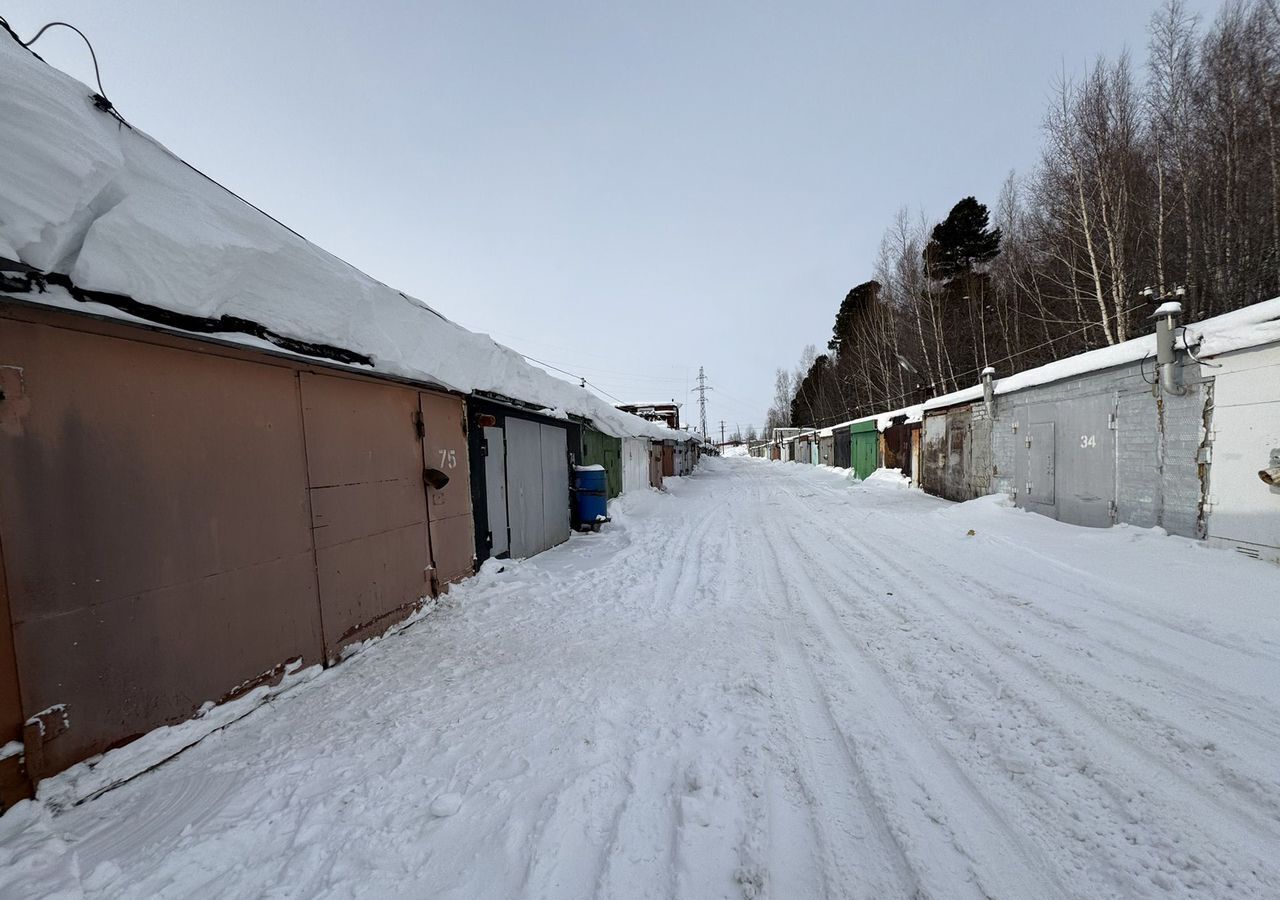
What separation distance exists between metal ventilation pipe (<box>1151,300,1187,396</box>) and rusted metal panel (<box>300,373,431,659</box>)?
9.90 m

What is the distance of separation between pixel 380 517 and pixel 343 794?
2.74 meters

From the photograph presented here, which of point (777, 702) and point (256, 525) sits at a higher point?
point (256, 525)

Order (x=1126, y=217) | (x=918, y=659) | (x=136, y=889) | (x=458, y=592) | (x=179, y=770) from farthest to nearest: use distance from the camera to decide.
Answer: (x=1126, y=217) < (x=458, y=592) < (x=918, y=659) < (x=179, y=770) < (x=136, y=889)

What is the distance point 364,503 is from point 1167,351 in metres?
10.5

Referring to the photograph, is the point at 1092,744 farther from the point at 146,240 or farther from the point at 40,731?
the point at 146,240

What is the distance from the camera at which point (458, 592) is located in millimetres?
5816

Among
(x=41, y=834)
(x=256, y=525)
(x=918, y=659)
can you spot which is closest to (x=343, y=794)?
(x=41, y=834)

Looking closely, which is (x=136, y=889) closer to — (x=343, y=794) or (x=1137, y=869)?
(x=343, y=794)

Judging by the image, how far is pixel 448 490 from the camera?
587 centimetres

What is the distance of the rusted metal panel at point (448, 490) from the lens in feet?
18.2

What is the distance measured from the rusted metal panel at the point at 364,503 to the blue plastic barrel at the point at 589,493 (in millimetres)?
4940

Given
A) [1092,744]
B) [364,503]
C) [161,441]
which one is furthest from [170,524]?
[1092,744]

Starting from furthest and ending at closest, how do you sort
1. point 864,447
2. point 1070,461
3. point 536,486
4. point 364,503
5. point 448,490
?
point 864,447 < point 1070,461 < point 536,486 < point 448,490 < point 364,503

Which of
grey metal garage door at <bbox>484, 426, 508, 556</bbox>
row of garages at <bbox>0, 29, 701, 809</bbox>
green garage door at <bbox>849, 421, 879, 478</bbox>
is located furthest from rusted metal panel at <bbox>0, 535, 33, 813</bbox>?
green garage door at <bbox>849, 421, 879, 478</bbox>
